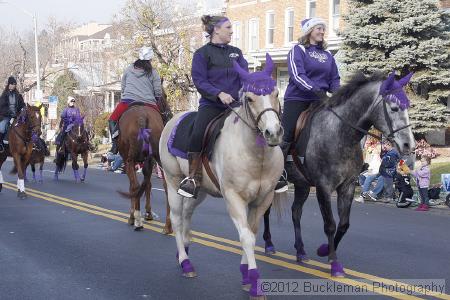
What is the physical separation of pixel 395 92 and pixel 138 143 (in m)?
4.89

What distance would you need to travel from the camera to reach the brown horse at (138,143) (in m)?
10.5

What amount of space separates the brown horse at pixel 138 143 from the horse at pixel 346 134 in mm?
3491

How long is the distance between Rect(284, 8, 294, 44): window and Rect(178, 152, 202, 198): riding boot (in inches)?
1173

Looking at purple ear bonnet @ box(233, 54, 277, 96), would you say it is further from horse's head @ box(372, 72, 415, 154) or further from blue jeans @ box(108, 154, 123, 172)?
blue jeans @ box(108, 154, 123, 172)

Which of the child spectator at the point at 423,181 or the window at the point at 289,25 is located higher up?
the window at the point at 289,25

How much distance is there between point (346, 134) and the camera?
7359 mm

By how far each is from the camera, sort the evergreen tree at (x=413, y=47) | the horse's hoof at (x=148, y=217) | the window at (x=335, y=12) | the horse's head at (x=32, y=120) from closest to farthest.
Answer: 1. the horse's hoof at (x=148, y=217)
2. the horse's head at (x=32, y=120)
3. the evergreen tree at (x=413, y=47)
4. the window at (x=335, y=12)

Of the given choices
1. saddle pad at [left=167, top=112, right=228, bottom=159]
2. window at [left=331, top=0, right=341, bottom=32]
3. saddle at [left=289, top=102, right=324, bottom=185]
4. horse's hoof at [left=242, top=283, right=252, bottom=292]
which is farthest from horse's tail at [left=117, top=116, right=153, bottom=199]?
window at [left=331, top=0, right=341, bottom=32]

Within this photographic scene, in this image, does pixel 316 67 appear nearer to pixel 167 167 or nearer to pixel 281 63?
pixel 167 167

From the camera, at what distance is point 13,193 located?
53.1ft

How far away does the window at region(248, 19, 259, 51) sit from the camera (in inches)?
1522

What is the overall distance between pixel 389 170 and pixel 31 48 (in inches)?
1996

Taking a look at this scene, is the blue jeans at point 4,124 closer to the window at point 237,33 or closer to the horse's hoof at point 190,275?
the horse's hoof at point 190,275

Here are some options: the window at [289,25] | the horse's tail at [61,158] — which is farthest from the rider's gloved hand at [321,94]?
the window at [289,25]
